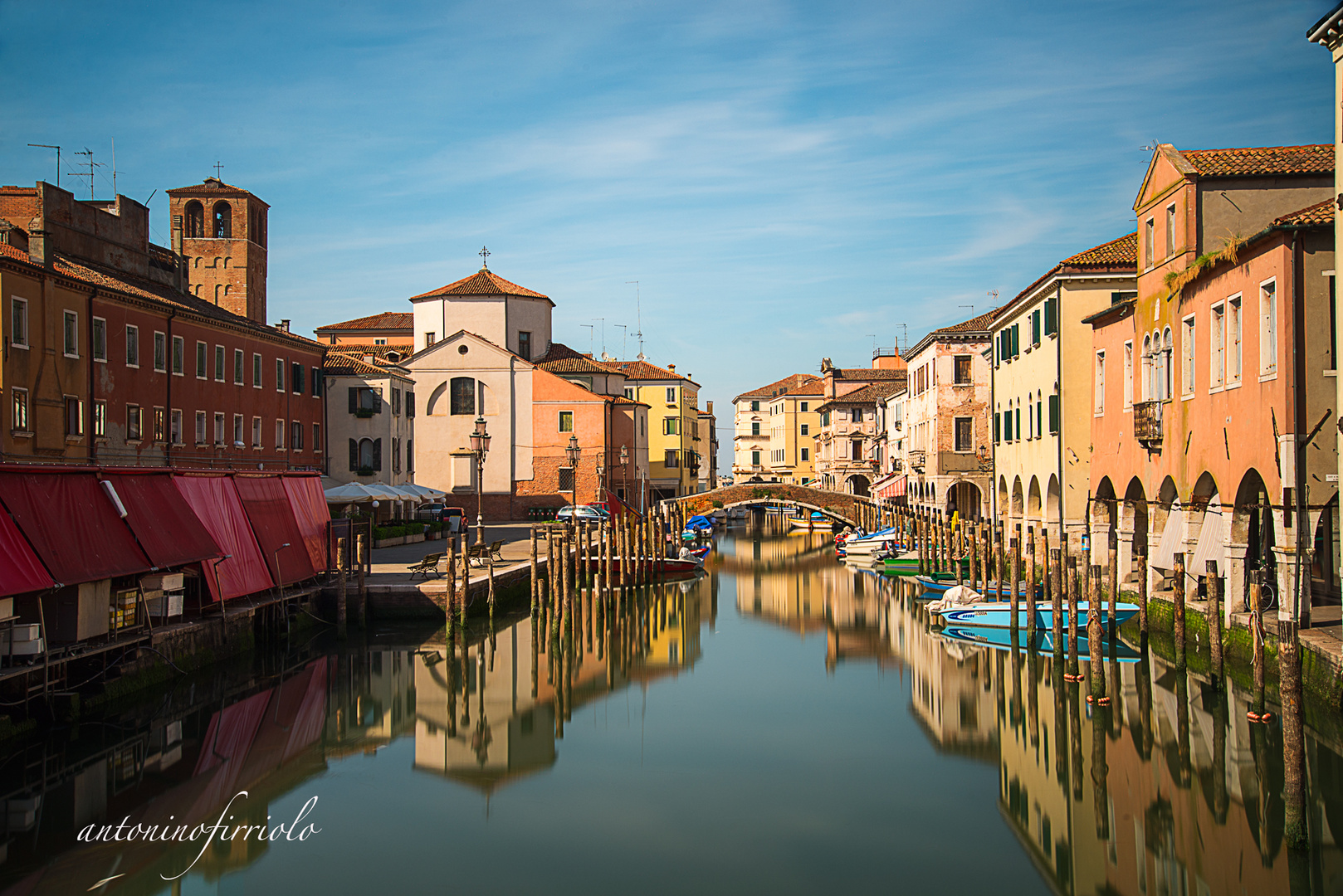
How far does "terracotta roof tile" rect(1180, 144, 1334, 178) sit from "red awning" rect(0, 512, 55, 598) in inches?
790

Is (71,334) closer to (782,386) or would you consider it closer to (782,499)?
(782,499)

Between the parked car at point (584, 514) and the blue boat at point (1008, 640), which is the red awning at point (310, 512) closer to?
the blue boat at point (1008, 640)

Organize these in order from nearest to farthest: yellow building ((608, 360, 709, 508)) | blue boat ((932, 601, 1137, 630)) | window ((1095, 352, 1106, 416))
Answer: blue boat ((932, 601, 1137, 630)) < window ((1095, 352, 1106, 416)) < yellow building ((608, 360, 709, 508))

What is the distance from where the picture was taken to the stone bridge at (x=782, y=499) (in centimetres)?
5759

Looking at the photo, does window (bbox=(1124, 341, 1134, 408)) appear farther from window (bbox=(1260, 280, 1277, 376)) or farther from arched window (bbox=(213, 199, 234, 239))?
arched window (bbox=(213, 199, 234, 239))

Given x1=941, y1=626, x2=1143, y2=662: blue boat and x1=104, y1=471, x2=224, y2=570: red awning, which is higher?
x1=104, y1=471, x2=224, y2=570: red awning

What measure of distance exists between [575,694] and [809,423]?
232 feet

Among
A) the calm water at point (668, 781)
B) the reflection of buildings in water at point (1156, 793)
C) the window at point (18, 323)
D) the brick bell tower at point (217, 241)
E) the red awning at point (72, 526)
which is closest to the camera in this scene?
the reflection of buildings in water at point (1156, 793)

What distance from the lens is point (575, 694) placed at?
20703 millimetres

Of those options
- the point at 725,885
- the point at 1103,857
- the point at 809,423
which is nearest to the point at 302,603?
the point at 725,885

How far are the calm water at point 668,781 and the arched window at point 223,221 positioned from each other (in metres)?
38.9

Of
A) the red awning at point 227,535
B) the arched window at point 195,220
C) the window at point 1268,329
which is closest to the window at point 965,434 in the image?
the window at point 1268,329

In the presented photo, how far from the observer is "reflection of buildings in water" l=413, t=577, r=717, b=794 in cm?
1634

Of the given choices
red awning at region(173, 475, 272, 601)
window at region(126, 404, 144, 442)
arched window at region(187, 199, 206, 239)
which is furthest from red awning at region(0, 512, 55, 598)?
arched window at region(187, 199, 206, 239)
